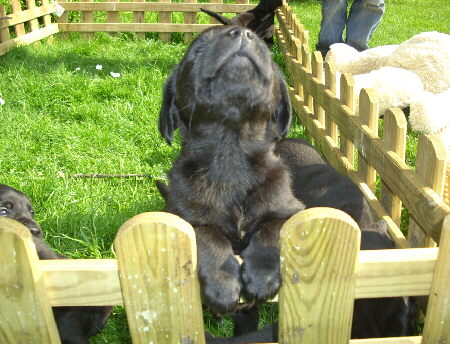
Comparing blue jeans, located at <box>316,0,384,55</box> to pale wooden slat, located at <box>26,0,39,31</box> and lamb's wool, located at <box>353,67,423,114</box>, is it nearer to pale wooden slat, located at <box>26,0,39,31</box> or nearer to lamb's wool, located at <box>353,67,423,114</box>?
lamb's wool, located at <box>353,67,423,114</box>

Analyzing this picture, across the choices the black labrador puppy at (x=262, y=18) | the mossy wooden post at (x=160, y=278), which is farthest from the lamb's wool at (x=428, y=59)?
the mossy wooden post at (x=160, y=278)

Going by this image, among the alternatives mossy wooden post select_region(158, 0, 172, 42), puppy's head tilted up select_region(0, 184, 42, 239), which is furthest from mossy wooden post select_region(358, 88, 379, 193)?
mossy wooden post select_region(158, 0, 172, 42)

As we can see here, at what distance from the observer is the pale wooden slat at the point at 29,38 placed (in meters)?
8.53

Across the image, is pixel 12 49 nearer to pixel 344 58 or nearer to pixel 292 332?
pixel 344 58

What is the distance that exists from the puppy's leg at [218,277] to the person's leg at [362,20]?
18.6 ft

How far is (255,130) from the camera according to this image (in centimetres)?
272

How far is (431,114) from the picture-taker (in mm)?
4891

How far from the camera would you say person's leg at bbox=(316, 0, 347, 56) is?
7215mm

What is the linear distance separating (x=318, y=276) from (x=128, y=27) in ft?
31.0

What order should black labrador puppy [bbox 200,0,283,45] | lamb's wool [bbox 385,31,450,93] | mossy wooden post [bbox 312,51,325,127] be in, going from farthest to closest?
black labrador puppy [bbox 200,0,283,45] < lamb's wool [bbox 385,31,450,93] < mossy wooden post [bbox 312,51,325,127]

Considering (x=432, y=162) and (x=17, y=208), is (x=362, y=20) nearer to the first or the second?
(x=432, y=162)

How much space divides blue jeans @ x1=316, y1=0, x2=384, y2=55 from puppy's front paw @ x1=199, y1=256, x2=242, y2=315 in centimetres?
576

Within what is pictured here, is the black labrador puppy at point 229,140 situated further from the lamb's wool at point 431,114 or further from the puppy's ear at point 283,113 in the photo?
the lamb's wool at point 431,114

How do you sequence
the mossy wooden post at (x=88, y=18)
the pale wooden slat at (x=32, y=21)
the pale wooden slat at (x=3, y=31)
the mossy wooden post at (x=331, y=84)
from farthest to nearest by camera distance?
1. the mossy wooden post at (x=88, y=18)
2. the pale wooden slat at (x=32, y=21)
3. the pale wooden slat at (x=3, y=31)
4. the mossy wooden post at (x=331, y=84)
